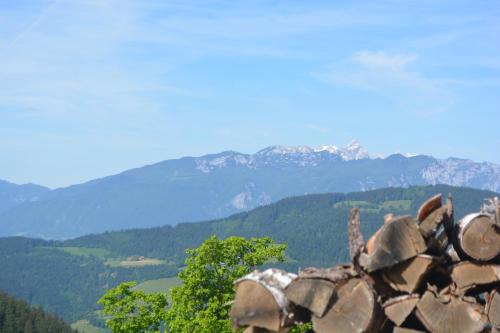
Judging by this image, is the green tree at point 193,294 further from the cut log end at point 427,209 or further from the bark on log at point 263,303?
the cut log end at point 427,209

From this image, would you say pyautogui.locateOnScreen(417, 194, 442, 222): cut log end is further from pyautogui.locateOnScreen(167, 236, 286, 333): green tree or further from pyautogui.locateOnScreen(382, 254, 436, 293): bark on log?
pyautogui.locateOnScreen(167, 236, 286, 333): green tree

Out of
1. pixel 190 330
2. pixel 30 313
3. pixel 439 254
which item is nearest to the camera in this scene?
pixel 439 254

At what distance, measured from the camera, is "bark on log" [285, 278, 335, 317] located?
8.13 metres

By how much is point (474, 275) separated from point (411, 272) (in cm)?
87

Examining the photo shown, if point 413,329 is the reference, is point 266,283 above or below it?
above

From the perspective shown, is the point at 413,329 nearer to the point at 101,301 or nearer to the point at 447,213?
the point at 447,213

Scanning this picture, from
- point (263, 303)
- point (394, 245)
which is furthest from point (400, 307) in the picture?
point (263, 303)

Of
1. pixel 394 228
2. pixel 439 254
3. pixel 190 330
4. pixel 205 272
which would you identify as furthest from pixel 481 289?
pixel 205 272

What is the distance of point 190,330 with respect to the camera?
21.2 metres

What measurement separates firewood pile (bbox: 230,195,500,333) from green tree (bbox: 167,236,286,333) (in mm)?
12848

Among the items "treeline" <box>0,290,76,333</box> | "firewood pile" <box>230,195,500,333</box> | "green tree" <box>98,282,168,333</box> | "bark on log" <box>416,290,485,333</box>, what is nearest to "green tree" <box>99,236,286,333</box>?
"green tree" <box>98,282,168,333</box>

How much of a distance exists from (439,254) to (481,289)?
0.68 meters

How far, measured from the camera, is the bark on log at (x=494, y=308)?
8234 millimetres

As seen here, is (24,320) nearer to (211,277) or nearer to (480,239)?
(211,277)
